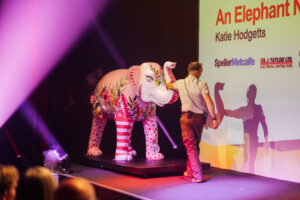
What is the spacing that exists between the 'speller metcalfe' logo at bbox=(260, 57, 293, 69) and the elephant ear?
165 centimetres

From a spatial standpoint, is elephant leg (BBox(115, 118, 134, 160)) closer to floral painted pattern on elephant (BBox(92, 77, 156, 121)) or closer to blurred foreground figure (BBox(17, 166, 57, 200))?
floral painted pattern on elephant (BBox(92, 77, 156, 121))

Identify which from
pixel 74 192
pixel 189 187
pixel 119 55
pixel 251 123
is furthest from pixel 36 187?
pixel 119 55

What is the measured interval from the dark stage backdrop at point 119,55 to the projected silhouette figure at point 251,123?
1.24 meters

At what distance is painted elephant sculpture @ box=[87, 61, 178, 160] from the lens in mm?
6645

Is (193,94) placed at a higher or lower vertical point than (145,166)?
higher

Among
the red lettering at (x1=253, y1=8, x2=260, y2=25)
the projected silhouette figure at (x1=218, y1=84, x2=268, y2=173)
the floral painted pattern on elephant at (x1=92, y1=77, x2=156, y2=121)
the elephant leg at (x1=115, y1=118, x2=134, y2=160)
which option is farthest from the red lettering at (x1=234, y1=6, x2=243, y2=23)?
A: the elephant leg at (x1=115, y1=118, x2=134, y2=160)

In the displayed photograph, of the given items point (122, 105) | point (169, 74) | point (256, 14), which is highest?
point (256, 14)

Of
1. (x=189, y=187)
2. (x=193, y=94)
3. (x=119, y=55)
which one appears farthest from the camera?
(x=119, y=55)

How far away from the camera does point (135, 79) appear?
265 inches

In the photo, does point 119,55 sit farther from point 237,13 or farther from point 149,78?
point 237,13

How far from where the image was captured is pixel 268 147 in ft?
21.6

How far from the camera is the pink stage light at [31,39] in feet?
22.0

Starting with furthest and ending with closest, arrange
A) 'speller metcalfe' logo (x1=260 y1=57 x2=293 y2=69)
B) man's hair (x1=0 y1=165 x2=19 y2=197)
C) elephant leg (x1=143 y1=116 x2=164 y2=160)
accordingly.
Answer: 1. elephant leg (x1=143 y1=116 x2=164 y2=160)
2. 'speller metcalfe' logo (x1=260 y1=57 x2=293 y2=69)
3. man's hair (x1=0 y1=165 x2=19 y2=197)

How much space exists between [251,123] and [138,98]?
158 cm
